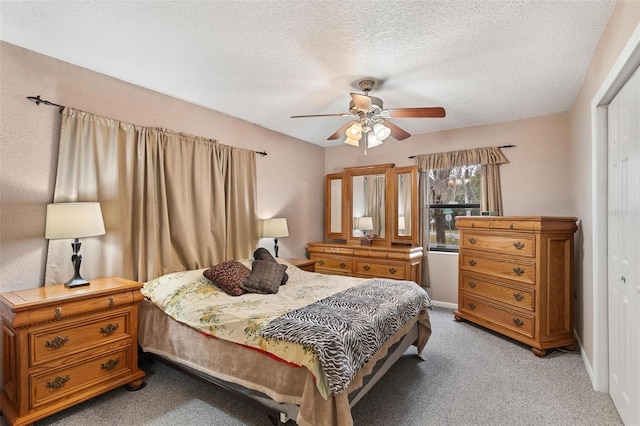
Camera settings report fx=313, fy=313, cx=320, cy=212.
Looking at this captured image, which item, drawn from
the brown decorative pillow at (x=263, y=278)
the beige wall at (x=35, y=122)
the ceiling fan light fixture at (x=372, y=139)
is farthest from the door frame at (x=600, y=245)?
the beige wall at (x=35, y=122)

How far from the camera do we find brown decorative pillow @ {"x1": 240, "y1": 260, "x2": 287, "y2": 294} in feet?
9.31

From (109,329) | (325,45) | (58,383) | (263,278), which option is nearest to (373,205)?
(263,278)

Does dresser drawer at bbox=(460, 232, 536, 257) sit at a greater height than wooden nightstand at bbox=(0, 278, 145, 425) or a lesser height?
greater

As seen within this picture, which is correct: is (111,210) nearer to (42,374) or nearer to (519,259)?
(42,374)

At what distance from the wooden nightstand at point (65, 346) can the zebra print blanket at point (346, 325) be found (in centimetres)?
128

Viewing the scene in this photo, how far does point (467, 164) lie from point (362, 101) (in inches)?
95.1

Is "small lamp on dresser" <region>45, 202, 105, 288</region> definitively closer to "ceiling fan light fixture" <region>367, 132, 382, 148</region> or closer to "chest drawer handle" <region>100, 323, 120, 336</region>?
"chest drawer handle" <region>100, 323, 120, 336</region>

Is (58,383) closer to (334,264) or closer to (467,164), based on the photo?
(334,264)

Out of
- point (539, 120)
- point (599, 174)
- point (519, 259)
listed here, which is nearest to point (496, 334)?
point (519, 259)

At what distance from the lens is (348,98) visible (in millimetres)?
3260

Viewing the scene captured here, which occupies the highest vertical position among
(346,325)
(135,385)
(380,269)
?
(346,325)

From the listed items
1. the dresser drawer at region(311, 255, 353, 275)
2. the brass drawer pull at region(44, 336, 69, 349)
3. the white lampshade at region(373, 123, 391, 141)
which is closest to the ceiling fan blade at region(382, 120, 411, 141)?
the white lampshade at region(373, 123, 391, 141)

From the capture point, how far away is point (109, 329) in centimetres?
233

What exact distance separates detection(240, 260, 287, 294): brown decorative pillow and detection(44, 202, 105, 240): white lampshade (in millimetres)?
1253
